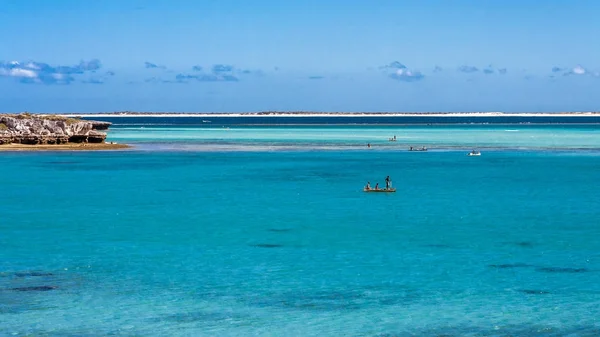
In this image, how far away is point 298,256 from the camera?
3606 cm

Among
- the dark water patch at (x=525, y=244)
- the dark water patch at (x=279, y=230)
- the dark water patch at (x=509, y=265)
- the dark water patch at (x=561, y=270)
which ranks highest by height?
the dark water patch at (x=279, y=230)

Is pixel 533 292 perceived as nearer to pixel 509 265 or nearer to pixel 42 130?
pixel 509 265

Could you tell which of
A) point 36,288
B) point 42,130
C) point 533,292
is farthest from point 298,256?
point 42,130

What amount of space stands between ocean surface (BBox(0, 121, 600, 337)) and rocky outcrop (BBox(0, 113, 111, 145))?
44.0 m

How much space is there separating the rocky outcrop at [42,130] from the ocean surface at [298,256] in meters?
44.0

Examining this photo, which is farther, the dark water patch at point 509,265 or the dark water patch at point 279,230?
the dark water patch at point 279,230

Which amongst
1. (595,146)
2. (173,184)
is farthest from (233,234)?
(595,146)

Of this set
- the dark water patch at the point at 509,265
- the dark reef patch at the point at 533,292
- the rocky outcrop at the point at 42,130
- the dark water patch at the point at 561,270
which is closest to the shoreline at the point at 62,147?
the rocky outcrop at the point at 42,130

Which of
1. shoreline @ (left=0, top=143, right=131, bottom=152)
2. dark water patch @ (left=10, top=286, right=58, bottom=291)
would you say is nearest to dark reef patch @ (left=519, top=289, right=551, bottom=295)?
dark water patch @ (left=10, top=286, right=58, bottom=291)

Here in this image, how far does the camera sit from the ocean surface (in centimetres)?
2623

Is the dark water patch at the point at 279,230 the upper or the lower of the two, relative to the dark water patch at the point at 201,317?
upper

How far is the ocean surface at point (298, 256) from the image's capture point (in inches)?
1033

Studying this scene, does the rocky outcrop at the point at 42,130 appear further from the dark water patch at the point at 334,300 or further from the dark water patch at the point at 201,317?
the dark water patch at the point at 201,317

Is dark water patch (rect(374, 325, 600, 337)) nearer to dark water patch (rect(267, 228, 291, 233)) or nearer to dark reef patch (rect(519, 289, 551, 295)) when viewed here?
dark reef patch (rect(519, 289, 551, 295))
